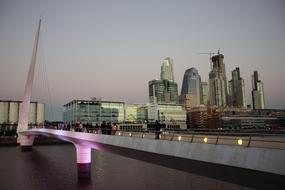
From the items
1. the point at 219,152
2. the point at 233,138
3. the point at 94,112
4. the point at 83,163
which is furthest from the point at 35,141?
the point at 233,138

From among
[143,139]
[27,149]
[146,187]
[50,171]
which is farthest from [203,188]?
[27,149]

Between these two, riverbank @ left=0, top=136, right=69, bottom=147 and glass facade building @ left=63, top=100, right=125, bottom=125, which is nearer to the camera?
riverbank @ left=0, top=136, right=69, bottom=147

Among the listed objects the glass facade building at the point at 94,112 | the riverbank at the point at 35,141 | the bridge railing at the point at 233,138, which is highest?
the glass facade building at the point at 94,112

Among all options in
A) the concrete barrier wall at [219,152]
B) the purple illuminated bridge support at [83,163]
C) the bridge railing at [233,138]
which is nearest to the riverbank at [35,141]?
the purple illuminated bridge support at [83,163]

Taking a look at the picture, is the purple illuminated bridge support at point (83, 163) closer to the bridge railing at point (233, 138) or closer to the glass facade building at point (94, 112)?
the bridge railing at point (233, 138)

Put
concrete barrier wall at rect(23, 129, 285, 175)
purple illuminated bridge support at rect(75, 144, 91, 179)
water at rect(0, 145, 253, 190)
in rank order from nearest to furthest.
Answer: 1. concrete barrier wall at rect(23, 129, 285, 175)
2. water at rect(0, 145, 253, 190)
3. purple illuminated bridge support at rect(75, 144, 91, 179)

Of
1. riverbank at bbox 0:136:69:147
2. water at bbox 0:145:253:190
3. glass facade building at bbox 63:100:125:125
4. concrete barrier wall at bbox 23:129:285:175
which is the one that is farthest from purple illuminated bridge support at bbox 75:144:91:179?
glass facade building at bbox 63:100:125:125

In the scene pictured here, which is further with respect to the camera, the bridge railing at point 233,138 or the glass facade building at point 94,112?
the glass facade building at point 94,112

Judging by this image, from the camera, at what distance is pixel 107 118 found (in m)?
137

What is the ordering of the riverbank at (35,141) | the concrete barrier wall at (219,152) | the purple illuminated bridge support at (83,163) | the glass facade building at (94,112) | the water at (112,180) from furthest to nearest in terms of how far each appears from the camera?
the glass facade building at (94,112), the riverbank at (35,141), the purple illuminated bridge support at (83,163), the water at (112,180), the concrete barrier wall at (219,152)

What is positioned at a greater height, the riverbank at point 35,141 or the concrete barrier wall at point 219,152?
the concrete barrier wall at point 219,152

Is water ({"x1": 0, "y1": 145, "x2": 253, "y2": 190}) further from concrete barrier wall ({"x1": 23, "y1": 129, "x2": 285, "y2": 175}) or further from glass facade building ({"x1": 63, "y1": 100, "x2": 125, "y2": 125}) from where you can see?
glass facade building ({"x1": 63, "y1": 100, "x2": 125, "y2": 125})

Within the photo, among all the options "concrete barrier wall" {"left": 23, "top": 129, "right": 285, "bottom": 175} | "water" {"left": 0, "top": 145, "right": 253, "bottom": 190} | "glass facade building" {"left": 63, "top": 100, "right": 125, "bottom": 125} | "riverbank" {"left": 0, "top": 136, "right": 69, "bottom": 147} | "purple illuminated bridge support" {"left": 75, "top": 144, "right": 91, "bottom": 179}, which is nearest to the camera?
"concrete barrier wall" {"left": 23, "top": 129, "right": 285, "bottom": 175}

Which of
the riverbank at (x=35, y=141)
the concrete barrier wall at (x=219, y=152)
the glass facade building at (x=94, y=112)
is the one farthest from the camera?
the glass facade building at (x=94, y=112)
